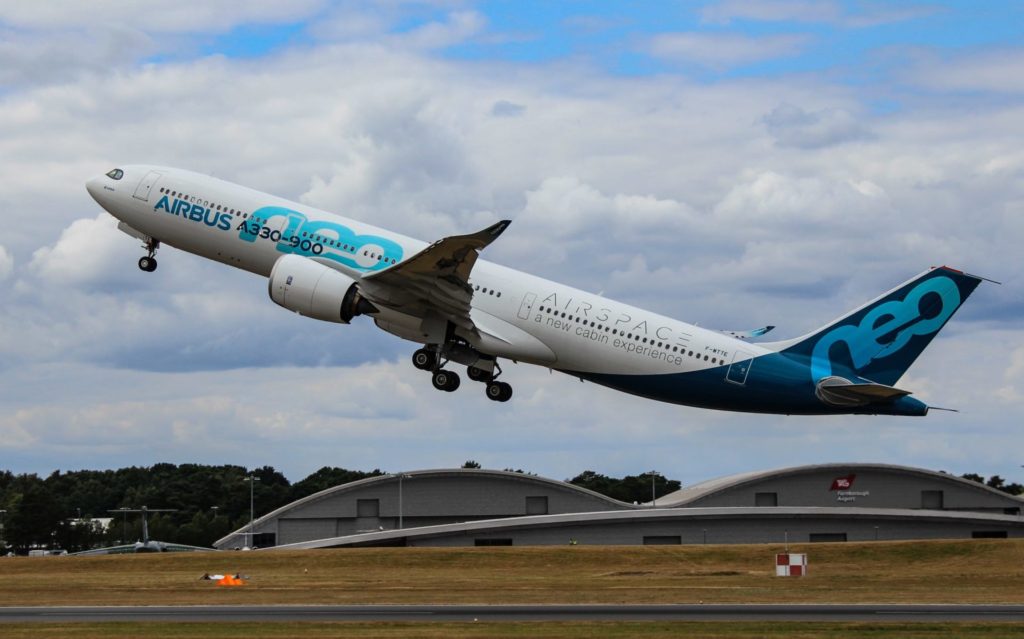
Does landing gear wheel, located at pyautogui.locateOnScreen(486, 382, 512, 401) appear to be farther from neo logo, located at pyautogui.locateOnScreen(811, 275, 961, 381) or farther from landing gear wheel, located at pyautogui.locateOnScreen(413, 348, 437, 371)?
neo logo, located at pyautogui.locateOnScreen(811, 275, 961, 381)

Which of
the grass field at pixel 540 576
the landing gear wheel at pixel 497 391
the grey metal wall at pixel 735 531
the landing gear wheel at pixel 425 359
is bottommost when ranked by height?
the grass field at pixel 540 576

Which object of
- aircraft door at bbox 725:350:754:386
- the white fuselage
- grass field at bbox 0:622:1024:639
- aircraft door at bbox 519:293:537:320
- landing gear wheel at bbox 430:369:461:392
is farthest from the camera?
landing gear wheel at bbox 430:369:461:392

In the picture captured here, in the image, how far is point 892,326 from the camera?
54.6 m

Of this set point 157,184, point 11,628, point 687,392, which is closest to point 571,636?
point 11,628

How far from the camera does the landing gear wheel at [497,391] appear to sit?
60562 millimetres

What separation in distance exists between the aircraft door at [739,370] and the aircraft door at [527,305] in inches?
330

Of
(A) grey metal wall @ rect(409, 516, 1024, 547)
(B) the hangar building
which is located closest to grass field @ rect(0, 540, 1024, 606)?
(A) grey metal wall @ rect(409, 516, 1024, 547)

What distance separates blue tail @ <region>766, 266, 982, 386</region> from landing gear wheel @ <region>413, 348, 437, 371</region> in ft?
48.6

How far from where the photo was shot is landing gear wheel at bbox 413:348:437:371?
5881 centimetres

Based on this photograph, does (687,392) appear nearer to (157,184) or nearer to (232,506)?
(157,184)

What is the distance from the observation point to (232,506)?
6673 inches

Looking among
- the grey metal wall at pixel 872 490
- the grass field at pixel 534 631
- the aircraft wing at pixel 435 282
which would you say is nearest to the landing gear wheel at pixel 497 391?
the aircraft wing at pixel 435 282

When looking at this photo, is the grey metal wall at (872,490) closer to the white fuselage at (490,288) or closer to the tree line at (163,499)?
the tree line at (163,499)

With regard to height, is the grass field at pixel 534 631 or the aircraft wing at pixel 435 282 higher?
the aircraft wing at pixel 435 282
